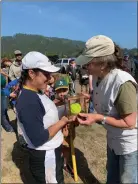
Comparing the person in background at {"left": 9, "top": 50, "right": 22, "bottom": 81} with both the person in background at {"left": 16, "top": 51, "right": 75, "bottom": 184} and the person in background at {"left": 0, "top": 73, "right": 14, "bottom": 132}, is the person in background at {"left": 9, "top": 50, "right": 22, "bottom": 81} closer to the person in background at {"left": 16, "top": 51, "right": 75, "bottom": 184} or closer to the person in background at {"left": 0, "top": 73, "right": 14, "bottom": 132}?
the person in background at {"left": 0, "top": 73, "right": 14, "bottom": 132}

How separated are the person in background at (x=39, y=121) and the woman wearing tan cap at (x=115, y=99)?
0.60 feet

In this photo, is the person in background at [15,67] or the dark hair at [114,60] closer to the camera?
the dark hair at [114,60]

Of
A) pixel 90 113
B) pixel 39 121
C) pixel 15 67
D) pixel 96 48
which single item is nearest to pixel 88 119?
pixel 90 113

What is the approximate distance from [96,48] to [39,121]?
484 mm

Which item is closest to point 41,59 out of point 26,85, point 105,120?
point 26,85

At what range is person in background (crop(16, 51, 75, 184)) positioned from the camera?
1425 millimetres

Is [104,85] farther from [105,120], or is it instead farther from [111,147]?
[111,147]

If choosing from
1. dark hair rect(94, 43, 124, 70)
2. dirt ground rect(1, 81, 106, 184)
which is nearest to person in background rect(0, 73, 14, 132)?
dirt ground rect(1, 81, 106, 184)

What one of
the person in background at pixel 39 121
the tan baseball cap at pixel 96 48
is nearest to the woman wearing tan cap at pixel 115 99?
the tan baseball cap at pixel 96 48

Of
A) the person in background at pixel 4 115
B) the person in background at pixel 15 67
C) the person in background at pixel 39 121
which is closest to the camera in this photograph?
the person in background at pixel 39 121

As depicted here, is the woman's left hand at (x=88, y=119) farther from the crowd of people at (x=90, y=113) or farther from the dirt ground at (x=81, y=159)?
the dirt ground at (x=81, y=159)

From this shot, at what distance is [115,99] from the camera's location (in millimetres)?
1361

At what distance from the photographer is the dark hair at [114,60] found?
4.45 ft

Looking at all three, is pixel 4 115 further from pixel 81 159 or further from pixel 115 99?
pixel 115 99
